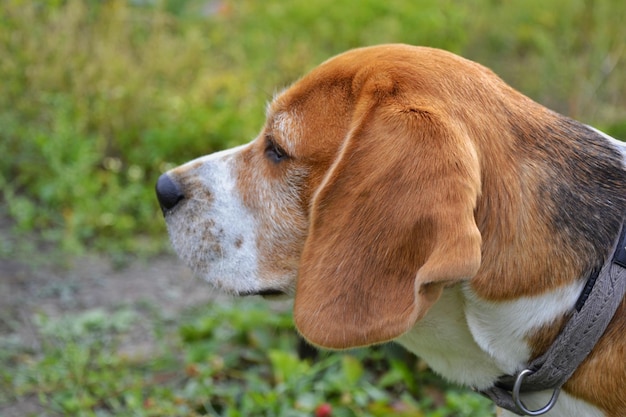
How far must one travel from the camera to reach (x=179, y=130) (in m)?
6.51

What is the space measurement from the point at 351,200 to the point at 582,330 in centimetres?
70

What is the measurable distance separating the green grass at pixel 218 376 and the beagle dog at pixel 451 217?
1.06m

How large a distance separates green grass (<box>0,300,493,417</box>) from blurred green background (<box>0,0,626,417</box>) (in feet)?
0.03

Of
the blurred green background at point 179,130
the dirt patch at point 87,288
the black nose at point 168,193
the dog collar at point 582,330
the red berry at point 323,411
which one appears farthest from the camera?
the dirt patch at point 87,288

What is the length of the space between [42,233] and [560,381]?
13.9 feet

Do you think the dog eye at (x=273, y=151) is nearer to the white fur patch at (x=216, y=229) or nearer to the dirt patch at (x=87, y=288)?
the white fur patch at (x=216, y=229)

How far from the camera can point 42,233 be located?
561 centimetres

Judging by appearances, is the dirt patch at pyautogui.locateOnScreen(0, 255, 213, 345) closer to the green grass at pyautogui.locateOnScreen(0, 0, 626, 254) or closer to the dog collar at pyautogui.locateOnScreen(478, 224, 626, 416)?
the green grass at pyautogui.locateOnScreen(0, 0, 626, 254)

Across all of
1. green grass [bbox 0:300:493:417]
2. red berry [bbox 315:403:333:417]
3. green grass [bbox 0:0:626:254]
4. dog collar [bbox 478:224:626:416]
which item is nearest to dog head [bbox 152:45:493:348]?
dog collar [bbox 478:224:626:416]

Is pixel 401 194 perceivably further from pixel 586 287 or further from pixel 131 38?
pixel 131 38

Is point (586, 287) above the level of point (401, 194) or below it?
below

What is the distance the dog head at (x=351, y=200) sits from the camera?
2029mm

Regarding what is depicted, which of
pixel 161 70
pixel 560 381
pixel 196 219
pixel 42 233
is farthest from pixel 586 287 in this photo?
pixel 161 70

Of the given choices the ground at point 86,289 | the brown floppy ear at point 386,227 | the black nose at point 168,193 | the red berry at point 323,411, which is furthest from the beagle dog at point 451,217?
the ground at point 86,289
